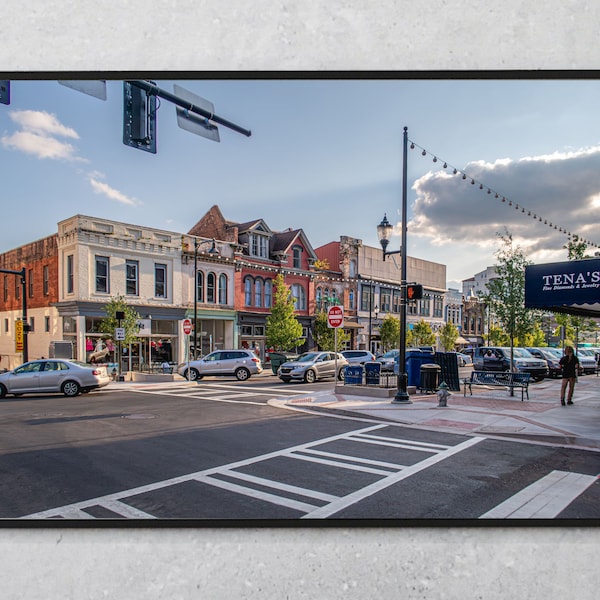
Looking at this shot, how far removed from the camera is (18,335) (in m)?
6.08

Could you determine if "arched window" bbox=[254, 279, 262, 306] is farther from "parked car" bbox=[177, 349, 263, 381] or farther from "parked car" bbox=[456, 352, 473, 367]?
"parked car" bbox=[456, 352, 473, 367]

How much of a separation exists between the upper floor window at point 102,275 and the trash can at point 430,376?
424 inches

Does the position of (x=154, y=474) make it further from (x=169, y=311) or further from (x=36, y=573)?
(x=169, y=311)

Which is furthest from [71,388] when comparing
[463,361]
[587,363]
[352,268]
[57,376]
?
[463,361]

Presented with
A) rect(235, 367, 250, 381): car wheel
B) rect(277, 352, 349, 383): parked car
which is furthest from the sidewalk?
rect(277, 352, 349, 383): parked car

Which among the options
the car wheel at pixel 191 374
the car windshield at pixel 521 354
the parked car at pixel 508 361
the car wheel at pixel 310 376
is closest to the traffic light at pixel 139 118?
the car wheel at pixel 191 374

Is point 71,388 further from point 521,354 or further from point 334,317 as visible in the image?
point 521,354

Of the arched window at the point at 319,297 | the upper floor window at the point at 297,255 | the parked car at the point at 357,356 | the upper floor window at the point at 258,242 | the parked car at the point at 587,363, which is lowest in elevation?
the parked car at the point at 587,363

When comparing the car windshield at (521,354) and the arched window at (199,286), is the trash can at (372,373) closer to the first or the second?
the arched window at (199,286)

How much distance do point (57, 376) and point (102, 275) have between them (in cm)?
201

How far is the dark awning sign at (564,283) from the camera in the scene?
7.96 metres

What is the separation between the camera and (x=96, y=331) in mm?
6066

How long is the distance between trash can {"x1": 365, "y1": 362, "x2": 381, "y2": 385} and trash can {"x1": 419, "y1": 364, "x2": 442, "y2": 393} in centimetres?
143
